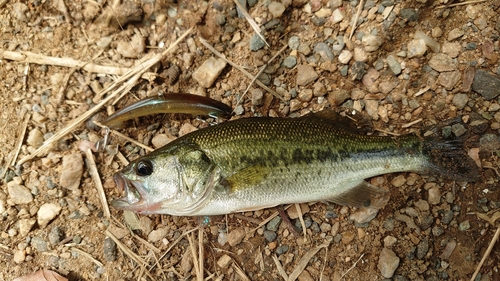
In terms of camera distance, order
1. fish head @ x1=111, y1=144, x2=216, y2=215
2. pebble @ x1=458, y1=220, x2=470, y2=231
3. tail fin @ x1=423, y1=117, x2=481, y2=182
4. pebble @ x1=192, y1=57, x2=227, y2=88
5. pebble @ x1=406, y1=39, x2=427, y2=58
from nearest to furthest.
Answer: fish head @ x1=111, y1=144, x2=216, y2=215 → tail fin @ x1=423, y1=117, x2=481, y2=182 → pebble @ x1=458, y1=220, x2=470, y2=231 → pebble @ x1=406, y1=39, x2=427, y2=58 → pebble @ x1=192, y1=57, x2=227, y2=88

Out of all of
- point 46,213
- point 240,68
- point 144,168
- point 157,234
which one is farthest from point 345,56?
point 46,213

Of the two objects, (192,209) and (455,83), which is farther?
(455,83)

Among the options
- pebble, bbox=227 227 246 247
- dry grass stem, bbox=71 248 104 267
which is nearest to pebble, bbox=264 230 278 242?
pebble, bbox=227 227 246 247

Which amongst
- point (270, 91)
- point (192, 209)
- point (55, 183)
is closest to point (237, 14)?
point (270, 91)

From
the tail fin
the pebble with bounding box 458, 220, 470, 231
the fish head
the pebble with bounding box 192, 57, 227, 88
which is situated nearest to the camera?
the fish head

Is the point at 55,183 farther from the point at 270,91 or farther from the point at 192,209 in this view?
the point at 270,91

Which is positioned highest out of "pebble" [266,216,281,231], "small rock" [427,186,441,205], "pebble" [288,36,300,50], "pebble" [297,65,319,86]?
"pebble" [288,36,300,50]

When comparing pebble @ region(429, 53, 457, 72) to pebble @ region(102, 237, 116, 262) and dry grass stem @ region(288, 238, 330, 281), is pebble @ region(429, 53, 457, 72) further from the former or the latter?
pebble @ region(102, 237, 116, 262)
